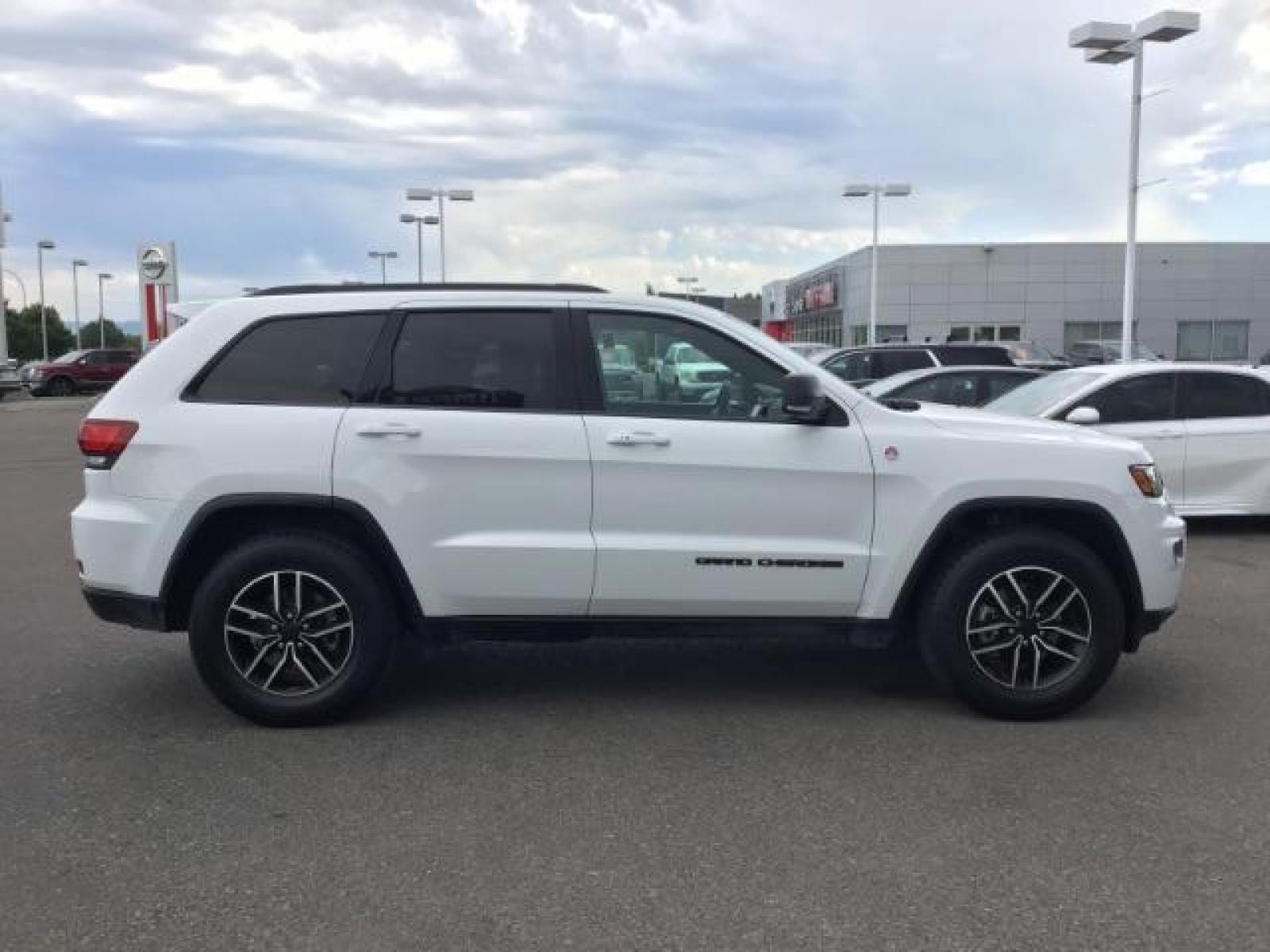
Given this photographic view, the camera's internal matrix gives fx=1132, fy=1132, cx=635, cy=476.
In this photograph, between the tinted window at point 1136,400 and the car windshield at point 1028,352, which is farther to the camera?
the car windshield at point 1028,352

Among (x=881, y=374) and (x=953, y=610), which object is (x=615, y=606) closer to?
(x=953, y=610)

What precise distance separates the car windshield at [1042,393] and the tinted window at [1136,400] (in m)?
0.17

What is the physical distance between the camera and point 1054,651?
486 centimetres

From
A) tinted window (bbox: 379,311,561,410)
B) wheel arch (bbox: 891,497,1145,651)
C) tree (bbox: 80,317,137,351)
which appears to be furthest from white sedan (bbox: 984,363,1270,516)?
tree (bbox: 80,317,137,351)

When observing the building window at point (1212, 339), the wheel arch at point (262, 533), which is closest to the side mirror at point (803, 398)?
the wheel arch at point (262, 533)

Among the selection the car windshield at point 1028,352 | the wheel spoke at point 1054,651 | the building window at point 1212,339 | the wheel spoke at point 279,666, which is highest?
the building window at point 1212,339

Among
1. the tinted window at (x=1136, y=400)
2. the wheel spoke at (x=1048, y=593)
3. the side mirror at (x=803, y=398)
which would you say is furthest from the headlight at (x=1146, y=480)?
the tinted window at (x=1136, y=400)

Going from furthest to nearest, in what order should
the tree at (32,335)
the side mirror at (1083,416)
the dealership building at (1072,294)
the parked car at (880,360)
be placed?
the tree at (32,335)
the dealership building at (1072,294)
the parked car at (880,360)
the side mirror at (1083,416)

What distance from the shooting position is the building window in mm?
47844

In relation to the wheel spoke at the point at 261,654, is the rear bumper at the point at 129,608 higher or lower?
higher

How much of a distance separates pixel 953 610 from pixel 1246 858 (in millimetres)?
1474

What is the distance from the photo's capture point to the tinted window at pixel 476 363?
4816mm

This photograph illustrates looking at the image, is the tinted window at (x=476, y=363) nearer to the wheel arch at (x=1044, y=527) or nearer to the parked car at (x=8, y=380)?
the wheel arch at (x=1044, y=527)

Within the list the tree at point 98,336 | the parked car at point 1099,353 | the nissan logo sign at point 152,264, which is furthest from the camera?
the tree at point 98,336
